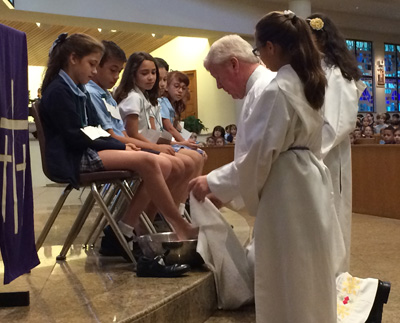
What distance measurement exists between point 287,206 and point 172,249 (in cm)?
88

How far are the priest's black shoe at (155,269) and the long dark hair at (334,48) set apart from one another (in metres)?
1.26

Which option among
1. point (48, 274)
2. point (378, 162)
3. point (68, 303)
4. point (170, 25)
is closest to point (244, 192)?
point (68, 303)

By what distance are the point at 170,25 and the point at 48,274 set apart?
10.5 metres

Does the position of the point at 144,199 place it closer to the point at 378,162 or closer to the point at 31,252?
the point at 31,252

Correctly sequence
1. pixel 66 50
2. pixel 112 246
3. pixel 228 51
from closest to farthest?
pixel 228 51 → pixel 66 50 → pixel 112 246

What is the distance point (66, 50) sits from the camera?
312cm

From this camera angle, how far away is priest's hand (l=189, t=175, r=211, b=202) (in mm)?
2467

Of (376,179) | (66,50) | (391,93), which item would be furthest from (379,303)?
(391,93)

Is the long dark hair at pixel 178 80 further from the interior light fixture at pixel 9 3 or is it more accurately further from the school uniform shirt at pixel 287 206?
the interior light fixture at pixel 9 3

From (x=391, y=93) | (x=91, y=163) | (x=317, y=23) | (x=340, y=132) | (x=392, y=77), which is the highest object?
(x=392, y=77)

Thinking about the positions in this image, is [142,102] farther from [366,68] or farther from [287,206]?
[366,68]

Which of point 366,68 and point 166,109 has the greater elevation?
point 366,68

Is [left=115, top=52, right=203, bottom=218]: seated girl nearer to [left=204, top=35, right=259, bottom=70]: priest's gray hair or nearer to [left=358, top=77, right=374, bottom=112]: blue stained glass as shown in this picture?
[left=204, top=35, right=259, bottom=70]: priest's gray hair

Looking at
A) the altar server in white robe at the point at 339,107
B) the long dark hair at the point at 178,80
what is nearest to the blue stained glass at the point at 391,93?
the long dark hair at the point at 178,80
